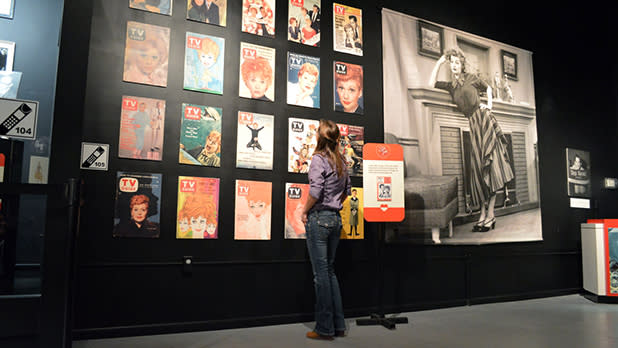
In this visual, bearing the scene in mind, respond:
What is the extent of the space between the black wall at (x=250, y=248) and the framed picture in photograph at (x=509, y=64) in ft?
0.64

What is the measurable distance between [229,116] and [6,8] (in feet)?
5.07

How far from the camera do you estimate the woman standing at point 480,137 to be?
453 cm

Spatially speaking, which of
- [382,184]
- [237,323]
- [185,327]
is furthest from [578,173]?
[185,327]

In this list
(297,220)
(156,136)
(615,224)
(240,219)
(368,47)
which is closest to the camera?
(156,136)

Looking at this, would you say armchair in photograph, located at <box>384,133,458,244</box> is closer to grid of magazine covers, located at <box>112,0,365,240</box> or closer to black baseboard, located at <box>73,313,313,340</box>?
grid of magazine covers, located at <box>112,0,365,240</box>

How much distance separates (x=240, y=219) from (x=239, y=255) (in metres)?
0.28

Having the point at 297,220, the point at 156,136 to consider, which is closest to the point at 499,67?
the point at 297,220

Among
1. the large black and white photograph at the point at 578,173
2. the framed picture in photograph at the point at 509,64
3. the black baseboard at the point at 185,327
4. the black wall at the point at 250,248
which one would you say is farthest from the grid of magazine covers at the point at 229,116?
the large black and white photograph at the point at 578,173

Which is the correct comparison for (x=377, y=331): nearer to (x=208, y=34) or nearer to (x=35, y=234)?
(x=35, y=234)

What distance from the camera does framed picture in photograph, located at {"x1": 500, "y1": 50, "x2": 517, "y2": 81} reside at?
499cm

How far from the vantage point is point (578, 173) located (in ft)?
17.9

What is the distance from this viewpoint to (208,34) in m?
3.36

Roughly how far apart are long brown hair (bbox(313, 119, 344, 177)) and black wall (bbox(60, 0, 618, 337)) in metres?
0.55

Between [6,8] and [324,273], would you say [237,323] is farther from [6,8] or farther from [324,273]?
[6,8]
